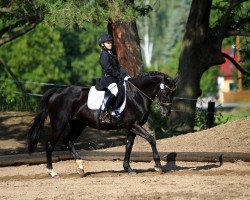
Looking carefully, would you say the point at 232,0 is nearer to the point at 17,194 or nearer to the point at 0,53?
the point at 17,194

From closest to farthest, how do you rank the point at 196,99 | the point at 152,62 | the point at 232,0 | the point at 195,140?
the point at 195,140
the point at 232,0
the point at 196,99
the point at 152,62

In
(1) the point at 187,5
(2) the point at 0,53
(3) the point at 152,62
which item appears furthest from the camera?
(3) the point at 152,62

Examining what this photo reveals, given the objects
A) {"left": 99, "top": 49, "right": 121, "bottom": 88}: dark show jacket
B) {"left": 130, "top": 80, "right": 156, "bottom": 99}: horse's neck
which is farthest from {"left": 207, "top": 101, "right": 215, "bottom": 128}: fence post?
{"left": 99, "top": 49, "right": 121, "bottom": 88}: dark show jacket

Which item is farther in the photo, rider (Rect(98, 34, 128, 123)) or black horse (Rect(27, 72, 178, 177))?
black horse (Rect(27, 72, 178, 177))

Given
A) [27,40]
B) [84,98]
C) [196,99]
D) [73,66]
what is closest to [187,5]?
[73,66]

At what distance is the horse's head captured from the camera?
14.2 metres

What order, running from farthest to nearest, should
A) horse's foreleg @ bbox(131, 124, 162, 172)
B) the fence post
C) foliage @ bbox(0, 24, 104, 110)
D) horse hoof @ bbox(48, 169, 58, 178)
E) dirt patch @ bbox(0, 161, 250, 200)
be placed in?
foliage @ bbox(0, 24, 104, 110) → the fence post → horse hoof @ bbox(48, 169, 58, 178) → horse's foreleg @ bbox(131, 124, 162, 172) → dirt patch @ bbox(0, 161, 250, 200)

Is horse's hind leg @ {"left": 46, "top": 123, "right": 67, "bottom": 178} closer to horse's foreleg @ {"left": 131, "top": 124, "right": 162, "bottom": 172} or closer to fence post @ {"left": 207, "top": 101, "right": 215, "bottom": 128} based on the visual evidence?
horse's foreleg @ {"left": 131, "top": 124, "right": 162, "bottom": 172}

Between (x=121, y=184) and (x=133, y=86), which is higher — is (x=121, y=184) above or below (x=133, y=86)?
below

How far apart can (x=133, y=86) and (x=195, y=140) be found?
413 centimetres

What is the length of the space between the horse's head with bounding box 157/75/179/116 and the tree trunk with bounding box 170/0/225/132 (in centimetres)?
1001

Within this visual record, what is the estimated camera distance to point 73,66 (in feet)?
279

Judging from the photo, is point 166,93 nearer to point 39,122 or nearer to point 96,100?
point 96,100

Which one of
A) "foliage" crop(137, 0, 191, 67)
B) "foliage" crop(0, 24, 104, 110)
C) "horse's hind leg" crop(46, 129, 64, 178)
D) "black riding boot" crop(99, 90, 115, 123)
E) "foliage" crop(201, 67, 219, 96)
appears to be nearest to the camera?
"black riding boot" crop(99, 90, 115, 123)
